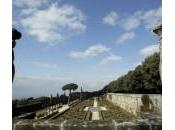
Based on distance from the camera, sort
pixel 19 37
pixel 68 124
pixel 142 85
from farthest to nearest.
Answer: pixel 142 85 → pixel 19 37 → pixel 68 124

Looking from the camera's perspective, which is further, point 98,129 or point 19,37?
point 19,37

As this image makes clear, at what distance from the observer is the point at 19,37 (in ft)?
11.0
